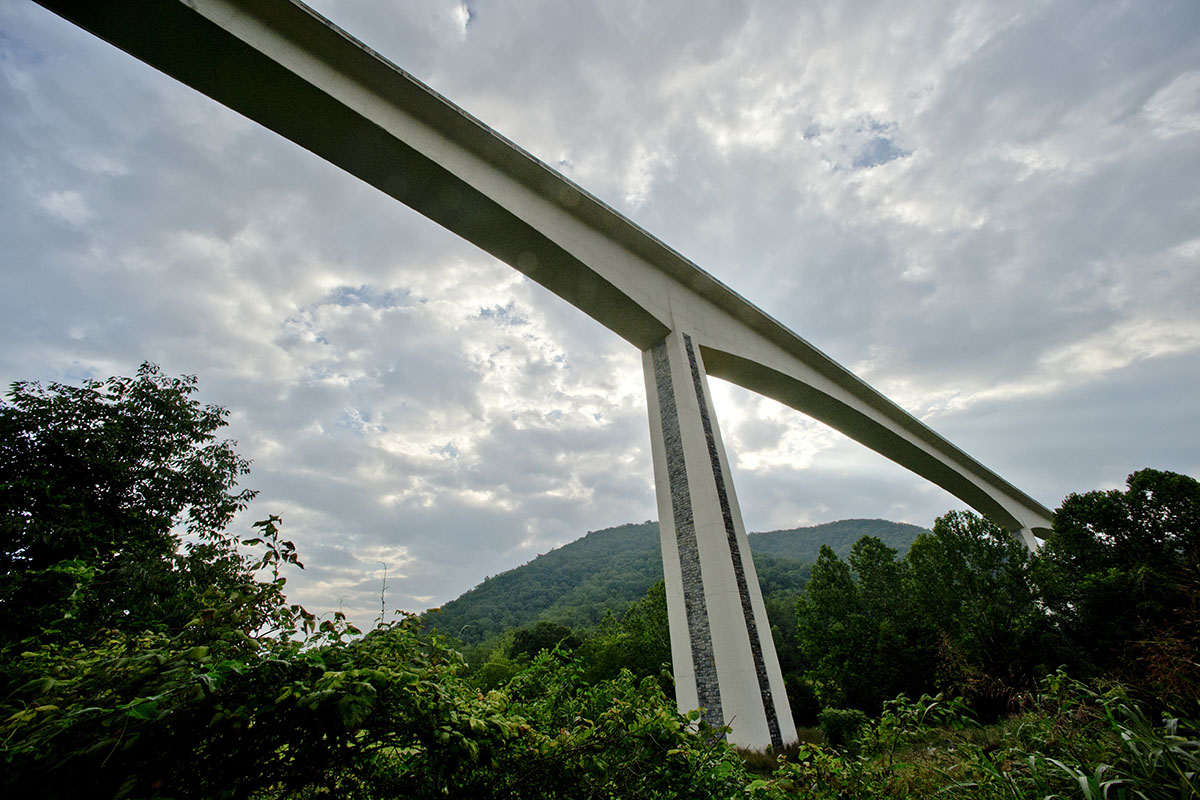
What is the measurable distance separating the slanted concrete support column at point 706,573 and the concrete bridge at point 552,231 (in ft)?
0.08

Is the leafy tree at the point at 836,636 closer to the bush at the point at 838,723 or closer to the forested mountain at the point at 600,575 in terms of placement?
the bush at the point at 838,723

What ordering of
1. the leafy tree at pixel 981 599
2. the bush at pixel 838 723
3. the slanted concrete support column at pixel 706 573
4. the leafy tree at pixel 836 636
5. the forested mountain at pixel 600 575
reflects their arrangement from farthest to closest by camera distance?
the forested mountain at pixel 600 575 → the leafy tree at pixel 836 636 → the bush at pixel 838 723 → the leafy tree at pixel 981 599 → the slanted concrete support column at pixel 706 573

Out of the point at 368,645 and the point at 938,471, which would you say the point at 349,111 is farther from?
the point at 938,471

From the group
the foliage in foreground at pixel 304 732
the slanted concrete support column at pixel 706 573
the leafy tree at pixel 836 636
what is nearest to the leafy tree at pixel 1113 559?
the leafy tree at pixel 836 636

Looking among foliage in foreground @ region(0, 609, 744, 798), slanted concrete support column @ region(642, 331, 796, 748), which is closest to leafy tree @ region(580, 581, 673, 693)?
slanted concrete support column @ region(642, 331, 796, 748)

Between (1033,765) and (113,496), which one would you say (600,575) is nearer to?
(113,496)

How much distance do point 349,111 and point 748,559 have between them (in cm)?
932

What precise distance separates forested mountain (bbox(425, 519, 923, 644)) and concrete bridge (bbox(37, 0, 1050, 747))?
752 inches

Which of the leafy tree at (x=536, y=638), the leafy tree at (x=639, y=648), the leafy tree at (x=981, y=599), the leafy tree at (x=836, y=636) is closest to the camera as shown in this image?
the leafy tree at (x=981, y=599)

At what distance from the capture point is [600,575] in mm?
49594

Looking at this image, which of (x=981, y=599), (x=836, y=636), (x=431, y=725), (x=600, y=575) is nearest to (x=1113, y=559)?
(x=981, y=599)

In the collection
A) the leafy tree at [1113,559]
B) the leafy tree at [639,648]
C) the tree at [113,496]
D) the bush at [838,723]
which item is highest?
the tree at [113,496]

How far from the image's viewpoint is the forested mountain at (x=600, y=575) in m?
35.9

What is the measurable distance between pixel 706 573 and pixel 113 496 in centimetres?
1066
